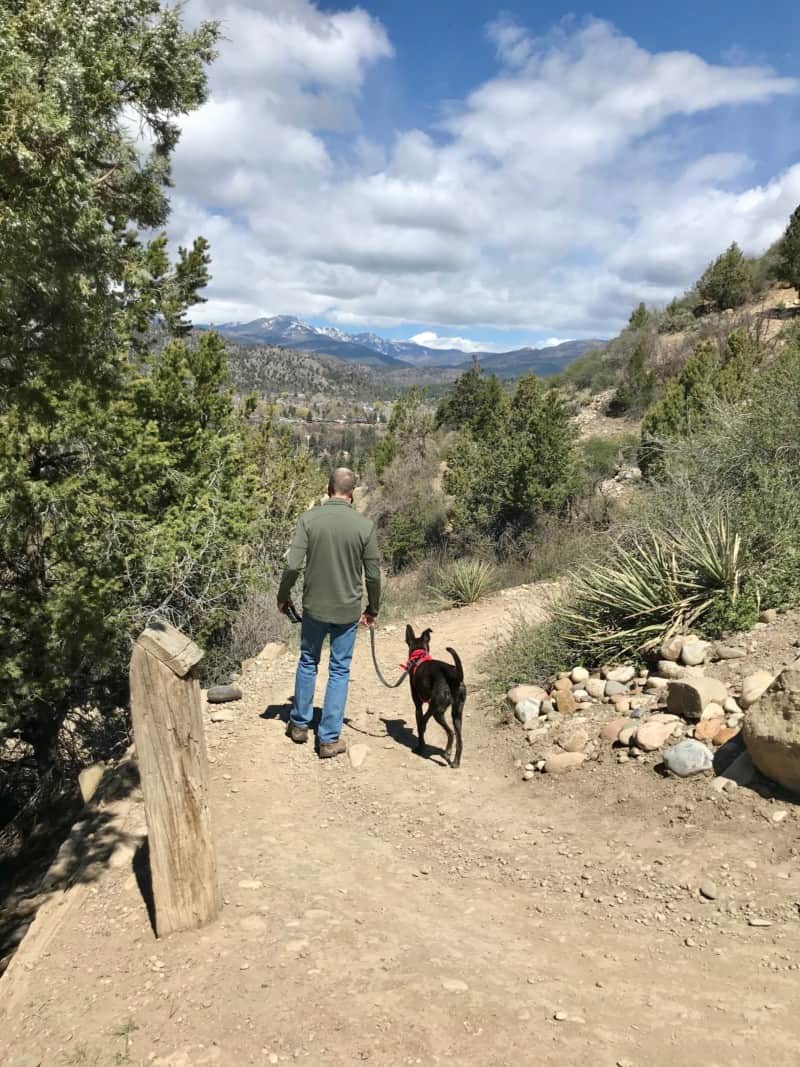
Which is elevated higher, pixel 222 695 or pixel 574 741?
pixel 574 741

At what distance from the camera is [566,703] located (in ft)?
18.4

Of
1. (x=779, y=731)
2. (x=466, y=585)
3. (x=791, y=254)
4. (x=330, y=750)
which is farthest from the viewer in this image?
(x=791, y=254)

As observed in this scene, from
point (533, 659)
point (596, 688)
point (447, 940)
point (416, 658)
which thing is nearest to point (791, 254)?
point (533, 659)

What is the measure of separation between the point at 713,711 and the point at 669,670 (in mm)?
769

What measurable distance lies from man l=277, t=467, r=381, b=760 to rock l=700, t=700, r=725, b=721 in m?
2.55

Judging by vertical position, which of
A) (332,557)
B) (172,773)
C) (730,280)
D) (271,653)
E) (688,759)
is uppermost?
(730,280)

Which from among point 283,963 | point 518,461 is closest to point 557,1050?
point 283,963

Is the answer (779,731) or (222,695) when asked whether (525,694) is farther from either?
(222,695)

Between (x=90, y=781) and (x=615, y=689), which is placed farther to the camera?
(x=615, y=689)

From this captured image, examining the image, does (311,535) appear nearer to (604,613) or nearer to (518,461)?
(604,613)

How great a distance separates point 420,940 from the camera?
2930 mm

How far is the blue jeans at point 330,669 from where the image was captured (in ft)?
16.3

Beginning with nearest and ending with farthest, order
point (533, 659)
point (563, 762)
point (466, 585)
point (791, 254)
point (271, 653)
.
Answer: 1. point (563, 762)
2. point (533, 659)
3. point (271, 653)
4. point (466, 585)
5. point (791, 254)

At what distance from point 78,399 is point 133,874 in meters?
6.47
